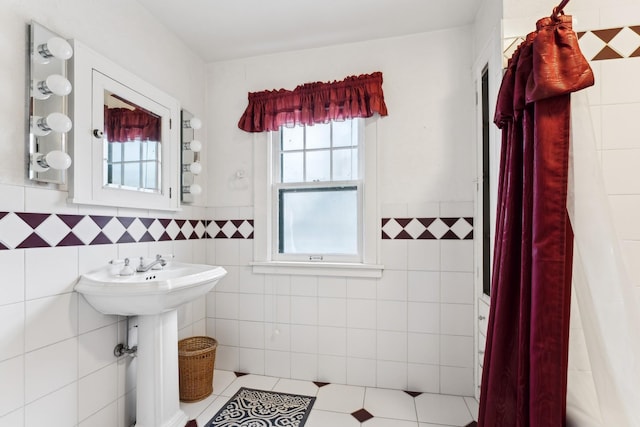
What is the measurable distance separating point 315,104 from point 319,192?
63 centimetres

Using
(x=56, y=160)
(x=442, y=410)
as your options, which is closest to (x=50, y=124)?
(x=56, y=160)

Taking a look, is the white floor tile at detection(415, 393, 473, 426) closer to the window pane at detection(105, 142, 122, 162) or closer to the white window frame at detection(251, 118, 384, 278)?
the white window frame at detection(251, 118, 384, 278)

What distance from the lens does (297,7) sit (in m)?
1.88

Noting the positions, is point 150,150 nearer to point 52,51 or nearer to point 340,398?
point 52,51

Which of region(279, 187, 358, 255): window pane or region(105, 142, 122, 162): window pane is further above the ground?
region(105, 142, 122, 162): window pane

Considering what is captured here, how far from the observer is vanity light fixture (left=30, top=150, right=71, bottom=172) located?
1.27 metres

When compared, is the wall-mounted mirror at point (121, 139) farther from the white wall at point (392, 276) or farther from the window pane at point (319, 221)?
the window pane at point (319, 221)

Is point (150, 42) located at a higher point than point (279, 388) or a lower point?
higher

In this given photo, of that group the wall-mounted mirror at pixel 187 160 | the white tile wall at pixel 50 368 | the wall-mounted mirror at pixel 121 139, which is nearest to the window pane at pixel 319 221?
the wall-mounted mirror at pixel 187 160

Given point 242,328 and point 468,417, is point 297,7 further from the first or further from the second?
point 468,417

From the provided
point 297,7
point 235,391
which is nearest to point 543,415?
point 235,391

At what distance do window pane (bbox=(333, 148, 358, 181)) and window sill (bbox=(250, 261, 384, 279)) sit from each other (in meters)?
0.63

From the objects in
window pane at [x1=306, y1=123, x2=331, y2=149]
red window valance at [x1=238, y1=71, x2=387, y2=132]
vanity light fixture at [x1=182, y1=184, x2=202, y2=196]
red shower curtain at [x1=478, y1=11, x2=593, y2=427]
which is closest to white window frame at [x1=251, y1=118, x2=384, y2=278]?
red window valance at [x1=238, y1=71, x2=387, y2=132]

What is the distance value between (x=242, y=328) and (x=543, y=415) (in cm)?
193
